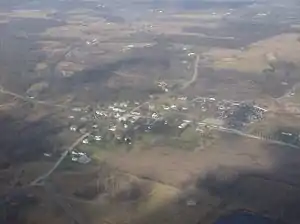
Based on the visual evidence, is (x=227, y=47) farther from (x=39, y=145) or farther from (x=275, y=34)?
(x=39, y=145)

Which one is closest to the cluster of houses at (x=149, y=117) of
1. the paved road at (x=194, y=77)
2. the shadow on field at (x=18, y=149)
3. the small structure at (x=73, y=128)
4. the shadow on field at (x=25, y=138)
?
the small structure at (x=73, y=128)

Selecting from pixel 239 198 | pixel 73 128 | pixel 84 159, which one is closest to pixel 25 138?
pixel 73 128

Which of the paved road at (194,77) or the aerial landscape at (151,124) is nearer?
the aerial landscape at (151,124)

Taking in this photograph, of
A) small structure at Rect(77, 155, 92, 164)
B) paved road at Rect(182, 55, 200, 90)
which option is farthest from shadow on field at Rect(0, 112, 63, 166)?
paved road at Rect(182, 55, 200, 90)

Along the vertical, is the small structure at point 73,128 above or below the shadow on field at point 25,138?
above

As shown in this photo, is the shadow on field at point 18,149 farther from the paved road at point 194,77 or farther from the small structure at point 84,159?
the paved road at point 194,77

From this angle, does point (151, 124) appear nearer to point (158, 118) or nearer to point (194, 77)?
point (158, 118)

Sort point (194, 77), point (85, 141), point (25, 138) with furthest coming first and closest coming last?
point (194, 77) → point (25, 138) → point (85, 141)

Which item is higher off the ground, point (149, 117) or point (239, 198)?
point (149, 117)

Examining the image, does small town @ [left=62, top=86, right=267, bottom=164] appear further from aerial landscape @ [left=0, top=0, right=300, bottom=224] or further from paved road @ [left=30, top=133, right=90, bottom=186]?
paved road @ [left=30, top=133, right=90, bottom=186]
